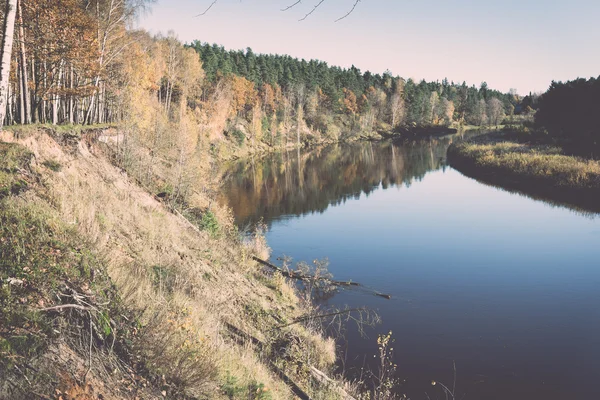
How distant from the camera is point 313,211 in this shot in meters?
31.0

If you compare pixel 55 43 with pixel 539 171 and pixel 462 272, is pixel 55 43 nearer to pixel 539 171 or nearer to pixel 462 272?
pixel 462 272

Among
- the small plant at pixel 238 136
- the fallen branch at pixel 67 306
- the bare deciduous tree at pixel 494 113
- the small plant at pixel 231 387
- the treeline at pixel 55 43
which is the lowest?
the small plant at pixel 231 387

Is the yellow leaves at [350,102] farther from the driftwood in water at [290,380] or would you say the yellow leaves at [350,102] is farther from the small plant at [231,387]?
the small plant at [231,387]

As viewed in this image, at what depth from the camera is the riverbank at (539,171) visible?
3168 centimetres

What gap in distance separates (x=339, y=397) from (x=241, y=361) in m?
2.63

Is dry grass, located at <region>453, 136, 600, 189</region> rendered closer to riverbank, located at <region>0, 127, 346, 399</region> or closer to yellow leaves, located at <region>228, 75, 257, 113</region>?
riverbank, located at <region>0, 127, 346, 399</region>

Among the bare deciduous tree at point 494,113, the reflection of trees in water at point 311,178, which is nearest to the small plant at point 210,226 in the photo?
the reflection of trees in water at point 311,178

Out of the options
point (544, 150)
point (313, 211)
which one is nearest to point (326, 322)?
point (313, 211)

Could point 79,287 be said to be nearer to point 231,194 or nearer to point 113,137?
point 113,137

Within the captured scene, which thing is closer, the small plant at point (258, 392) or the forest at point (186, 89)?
the small plant at point (258, 392)

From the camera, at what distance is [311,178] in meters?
45.6

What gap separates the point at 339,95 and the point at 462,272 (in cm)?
9117

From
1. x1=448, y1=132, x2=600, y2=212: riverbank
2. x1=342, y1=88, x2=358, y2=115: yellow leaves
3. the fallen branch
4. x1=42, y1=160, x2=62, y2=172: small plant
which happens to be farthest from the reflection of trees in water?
x1=342, y1=88, x2=358, y2=115: yellow leaves

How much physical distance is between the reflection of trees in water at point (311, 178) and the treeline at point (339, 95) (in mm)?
23182
